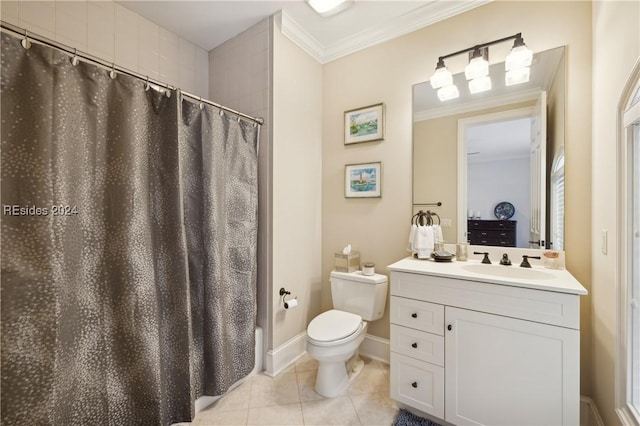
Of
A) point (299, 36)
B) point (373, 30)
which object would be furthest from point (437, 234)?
point (299, 36)

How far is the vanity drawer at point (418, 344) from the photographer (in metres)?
1.43

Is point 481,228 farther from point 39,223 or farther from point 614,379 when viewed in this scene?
point 39,223

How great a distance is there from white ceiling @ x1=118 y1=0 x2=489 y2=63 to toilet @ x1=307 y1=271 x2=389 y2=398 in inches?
73.8

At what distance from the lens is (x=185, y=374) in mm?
1419

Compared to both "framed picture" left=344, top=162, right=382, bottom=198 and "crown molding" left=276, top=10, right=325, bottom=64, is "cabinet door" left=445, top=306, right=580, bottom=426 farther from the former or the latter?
"crown molding" left=276, top=10, right=325, bottom=64

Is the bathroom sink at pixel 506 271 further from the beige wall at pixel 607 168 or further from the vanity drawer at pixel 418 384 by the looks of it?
the vanity drawer at pixel 418 384

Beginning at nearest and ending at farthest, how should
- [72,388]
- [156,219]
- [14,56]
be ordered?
[14,56] → [72,388] → [156,219]

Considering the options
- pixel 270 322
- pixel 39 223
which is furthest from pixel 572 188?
pixel 39 223

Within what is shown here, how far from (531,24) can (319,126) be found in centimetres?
154

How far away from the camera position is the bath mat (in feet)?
4.81

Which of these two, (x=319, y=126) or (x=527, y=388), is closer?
(x=527, y=388)

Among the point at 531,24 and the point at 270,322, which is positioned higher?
the point at 531,24

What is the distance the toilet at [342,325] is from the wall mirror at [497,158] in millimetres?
667

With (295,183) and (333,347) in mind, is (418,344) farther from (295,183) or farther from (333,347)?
(295,183)
